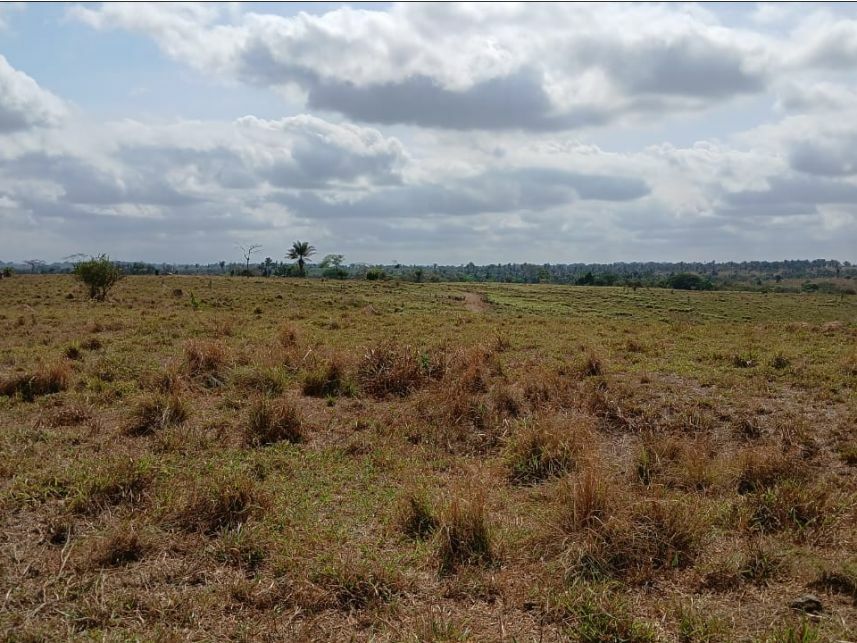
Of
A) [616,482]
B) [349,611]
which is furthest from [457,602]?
[616,482]

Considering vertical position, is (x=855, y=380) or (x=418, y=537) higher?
(x=855, y=380)

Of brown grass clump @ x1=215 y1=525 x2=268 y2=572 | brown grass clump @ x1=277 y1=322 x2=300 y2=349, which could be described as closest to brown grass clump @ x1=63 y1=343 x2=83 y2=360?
brown grass clump @ x1=277 y1=322 x2=300 y2=349

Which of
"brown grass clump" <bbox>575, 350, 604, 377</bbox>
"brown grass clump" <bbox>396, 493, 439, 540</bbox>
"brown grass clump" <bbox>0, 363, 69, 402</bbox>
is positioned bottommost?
"brown grass clump" <bbox>396, 493, 439, 540</bbox>

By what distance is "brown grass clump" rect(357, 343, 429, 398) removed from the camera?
480 inches

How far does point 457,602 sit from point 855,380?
35.1 ft

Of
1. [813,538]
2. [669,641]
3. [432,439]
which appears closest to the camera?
[669,641]

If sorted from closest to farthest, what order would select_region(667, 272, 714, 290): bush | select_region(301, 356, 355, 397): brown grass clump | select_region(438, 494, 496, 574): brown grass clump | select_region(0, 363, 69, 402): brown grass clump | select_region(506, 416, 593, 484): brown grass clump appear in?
select_region(438, 494, 496, 574): brown grass clump → select_region(506, 416, 593, 484): brown grass clump → select_region(0, 363, 69, 402): brown grass clump → select_region(301, 356, 355, 397): brown grass clump → select_region(667, 272, 714, 290): bush

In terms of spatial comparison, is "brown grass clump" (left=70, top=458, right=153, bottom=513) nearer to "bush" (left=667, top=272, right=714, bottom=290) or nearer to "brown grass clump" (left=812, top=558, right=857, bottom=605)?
"brown grass clump" (left=812, top=558, right=857, bottom=605)

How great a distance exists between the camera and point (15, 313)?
88.3ft

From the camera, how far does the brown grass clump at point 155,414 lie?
30.7ft

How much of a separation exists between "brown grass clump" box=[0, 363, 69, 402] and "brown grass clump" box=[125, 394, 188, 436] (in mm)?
2803

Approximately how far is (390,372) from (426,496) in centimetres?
561

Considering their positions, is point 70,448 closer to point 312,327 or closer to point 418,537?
point 418,537

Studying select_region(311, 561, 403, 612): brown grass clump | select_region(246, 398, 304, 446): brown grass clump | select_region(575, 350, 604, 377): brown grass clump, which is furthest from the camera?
select_region(575, 350, 604, 377): brown grass clump
